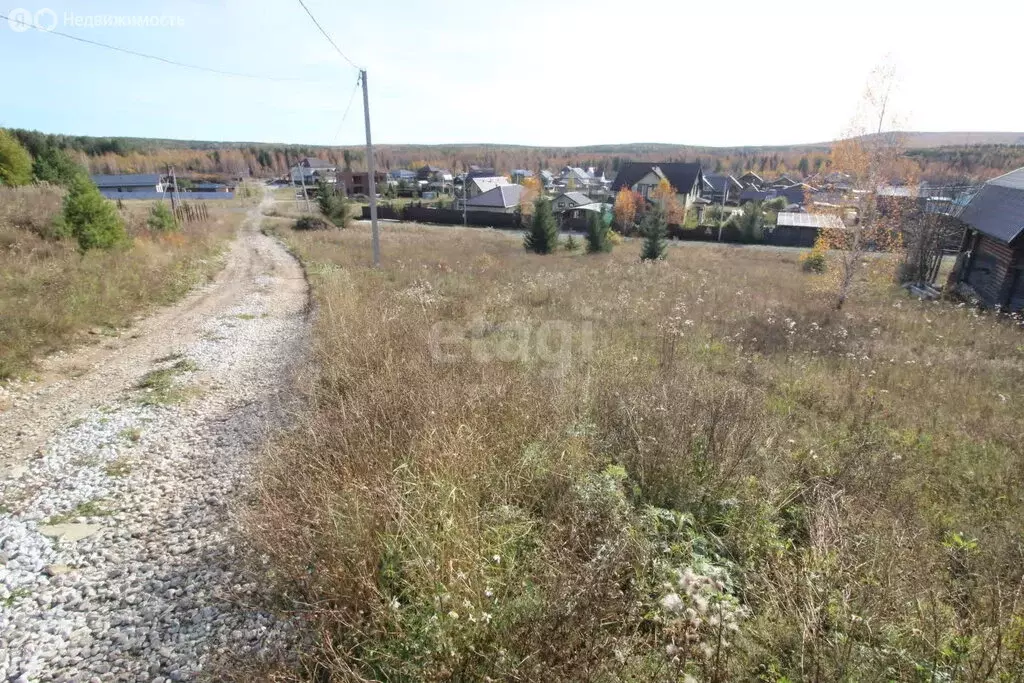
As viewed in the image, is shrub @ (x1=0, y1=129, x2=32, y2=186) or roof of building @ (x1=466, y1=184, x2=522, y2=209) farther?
roof of building @ (x1=466, y1=184, x2=522, y2=209)

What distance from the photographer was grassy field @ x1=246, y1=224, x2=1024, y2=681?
2.51m

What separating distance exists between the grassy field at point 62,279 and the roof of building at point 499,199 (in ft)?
115

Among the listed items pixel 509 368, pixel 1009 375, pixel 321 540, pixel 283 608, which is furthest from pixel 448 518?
pixel 1009 375

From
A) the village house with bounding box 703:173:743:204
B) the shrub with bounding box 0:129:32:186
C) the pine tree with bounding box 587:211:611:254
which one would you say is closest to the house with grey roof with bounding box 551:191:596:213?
the pine tree with bounding box 587:211:611:254

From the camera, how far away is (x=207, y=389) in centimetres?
745

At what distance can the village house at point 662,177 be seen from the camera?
55.4 meters

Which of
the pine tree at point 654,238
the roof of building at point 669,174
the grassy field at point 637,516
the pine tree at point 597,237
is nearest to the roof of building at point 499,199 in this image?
the roof of building at point 669,174

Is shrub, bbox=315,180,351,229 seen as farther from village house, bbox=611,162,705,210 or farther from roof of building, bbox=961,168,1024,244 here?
village house, bbox=611,162,705,210

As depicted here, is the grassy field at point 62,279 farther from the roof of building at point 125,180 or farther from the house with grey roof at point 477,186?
the roof of building at point 125,180

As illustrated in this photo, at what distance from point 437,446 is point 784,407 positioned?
517 centimetres

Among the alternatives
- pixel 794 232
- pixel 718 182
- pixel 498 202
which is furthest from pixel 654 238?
pixel 718 182

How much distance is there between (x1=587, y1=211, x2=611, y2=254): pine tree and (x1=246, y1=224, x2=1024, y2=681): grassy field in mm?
21427

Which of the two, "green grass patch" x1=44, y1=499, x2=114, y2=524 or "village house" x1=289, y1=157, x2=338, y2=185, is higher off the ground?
"village house" x1=289, y1=157, x2=338, y2=185
